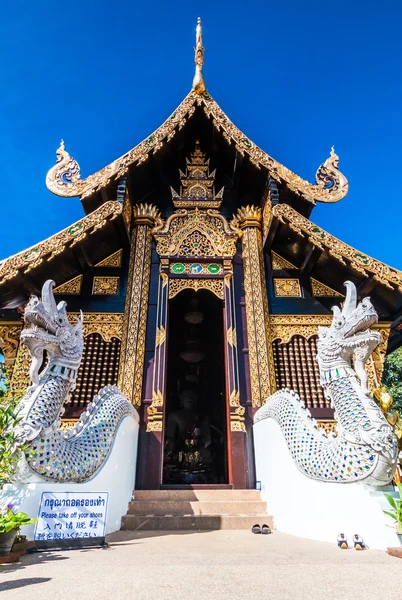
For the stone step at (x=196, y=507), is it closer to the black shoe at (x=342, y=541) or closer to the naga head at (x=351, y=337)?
the black shoe at (x=342, y=541)

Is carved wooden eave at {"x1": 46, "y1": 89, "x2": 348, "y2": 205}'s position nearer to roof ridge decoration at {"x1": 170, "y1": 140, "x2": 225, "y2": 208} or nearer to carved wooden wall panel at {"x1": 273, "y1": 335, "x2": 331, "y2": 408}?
roof ridge decoration at {"x1": 170, "y1": 140, "x2": 225, "y2": 208}

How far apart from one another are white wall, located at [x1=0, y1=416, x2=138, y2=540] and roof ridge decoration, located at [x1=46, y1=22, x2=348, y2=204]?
3.30 m

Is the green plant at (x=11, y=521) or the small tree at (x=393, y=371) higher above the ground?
the small tree at (x=393, y=371)

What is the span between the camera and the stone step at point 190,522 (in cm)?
321

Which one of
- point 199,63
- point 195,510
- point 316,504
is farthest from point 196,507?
point 199,63

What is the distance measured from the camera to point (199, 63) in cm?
638

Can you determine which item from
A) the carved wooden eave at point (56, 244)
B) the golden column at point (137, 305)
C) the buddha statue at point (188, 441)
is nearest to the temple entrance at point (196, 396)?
the buddha statue at point (188, 441)

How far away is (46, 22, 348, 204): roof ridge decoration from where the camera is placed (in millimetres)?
5191

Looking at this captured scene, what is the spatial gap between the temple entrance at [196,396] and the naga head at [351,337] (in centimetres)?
321

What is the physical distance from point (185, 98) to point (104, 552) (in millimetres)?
6127

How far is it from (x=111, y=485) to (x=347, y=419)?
200 centimetres

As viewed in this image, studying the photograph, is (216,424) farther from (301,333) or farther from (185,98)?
(185,98)

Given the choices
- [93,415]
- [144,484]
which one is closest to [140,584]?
[93,415]

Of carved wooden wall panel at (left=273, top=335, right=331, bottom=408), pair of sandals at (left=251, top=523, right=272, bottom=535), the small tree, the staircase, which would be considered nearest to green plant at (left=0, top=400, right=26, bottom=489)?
the staircase
